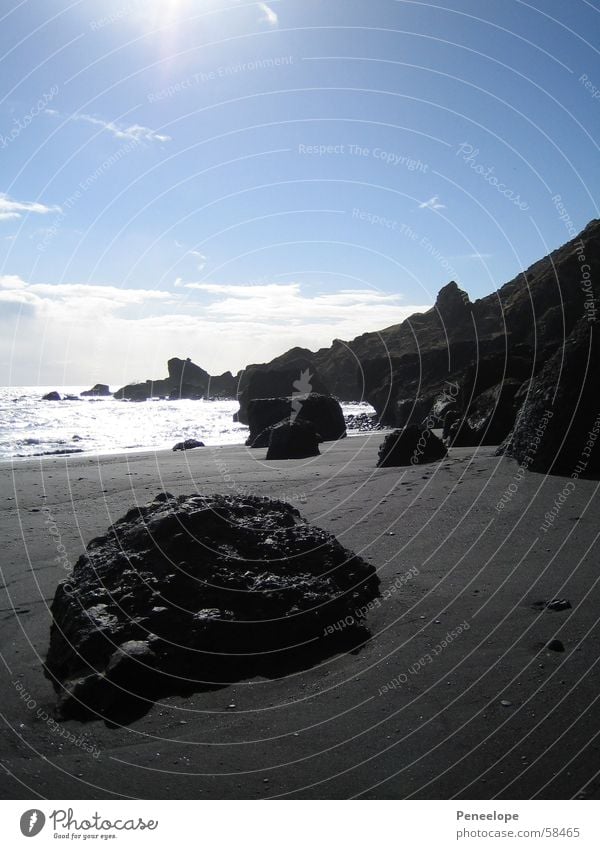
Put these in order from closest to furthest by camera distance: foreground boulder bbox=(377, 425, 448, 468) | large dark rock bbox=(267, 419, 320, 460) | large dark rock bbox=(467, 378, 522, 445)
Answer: foreground boulder bbox=(377, 425, 448, 468) → large dark rock bbox=(467, 378, 522, 445) → large dark rock bbox=(267, 419, 320, 460)

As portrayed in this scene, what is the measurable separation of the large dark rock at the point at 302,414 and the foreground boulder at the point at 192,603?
49.4 ft

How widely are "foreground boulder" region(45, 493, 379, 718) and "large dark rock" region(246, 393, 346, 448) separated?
15057mm

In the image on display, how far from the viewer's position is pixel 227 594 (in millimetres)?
4555

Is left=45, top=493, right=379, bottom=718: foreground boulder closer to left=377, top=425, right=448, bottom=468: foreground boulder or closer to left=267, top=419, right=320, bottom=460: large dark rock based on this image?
left=377, top=425, right=448, bottom=468: foreground boulder

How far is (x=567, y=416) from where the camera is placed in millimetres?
8602

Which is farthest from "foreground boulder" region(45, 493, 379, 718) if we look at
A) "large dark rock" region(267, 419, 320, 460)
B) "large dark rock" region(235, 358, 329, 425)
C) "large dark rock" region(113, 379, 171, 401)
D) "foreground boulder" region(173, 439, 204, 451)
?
"large dark rock" region(113, 379, 171, 401)

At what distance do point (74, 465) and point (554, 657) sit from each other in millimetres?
13208

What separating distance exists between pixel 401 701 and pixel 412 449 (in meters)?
7.75

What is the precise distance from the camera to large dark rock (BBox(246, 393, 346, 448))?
22469 millimetres

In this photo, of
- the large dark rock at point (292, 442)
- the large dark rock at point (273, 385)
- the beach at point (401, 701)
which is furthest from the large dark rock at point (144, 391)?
the beach at point (401, 701)

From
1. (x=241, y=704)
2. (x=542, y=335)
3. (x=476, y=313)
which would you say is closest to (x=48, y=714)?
(x=241, y=704)

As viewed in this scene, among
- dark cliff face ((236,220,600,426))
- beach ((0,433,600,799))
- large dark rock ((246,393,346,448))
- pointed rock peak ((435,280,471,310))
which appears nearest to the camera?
beach ((0,433,600,799))

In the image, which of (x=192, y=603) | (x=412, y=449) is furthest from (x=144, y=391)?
(x=192, y=603)

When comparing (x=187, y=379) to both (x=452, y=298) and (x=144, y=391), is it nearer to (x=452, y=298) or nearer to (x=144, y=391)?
(x=144, y=391)
